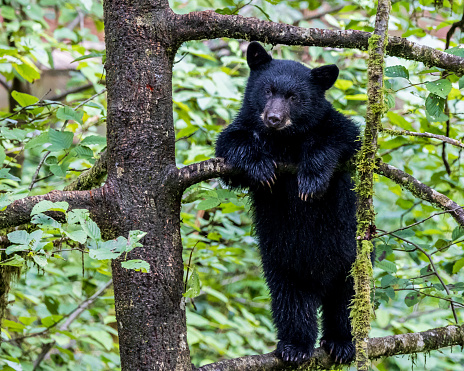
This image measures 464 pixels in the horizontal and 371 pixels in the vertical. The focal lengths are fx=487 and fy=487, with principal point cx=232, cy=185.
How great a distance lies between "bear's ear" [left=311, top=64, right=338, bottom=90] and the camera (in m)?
3.28

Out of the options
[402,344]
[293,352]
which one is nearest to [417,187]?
[402,344]

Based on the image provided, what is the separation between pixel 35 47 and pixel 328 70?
2231 mm

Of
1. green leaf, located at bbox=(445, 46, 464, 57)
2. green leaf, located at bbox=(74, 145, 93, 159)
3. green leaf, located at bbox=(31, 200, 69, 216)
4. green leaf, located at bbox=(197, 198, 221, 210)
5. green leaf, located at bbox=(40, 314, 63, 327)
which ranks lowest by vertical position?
green leaf, located at bbox=(40, 314, 63, 327)

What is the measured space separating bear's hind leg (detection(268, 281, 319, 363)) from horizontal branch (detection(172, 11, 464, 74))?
1636mm

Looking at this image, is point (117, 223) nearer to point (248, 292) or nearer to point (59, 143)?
point (59, 143)

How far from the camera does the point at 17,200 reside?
2.11 meters

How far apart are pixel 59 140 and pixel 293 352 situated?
70.8 inches

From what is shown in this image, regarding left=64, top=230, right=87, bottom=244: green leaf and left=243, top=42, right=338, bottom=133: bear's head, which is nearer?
left=64, top=230, right=87, bottom=244: green leaf

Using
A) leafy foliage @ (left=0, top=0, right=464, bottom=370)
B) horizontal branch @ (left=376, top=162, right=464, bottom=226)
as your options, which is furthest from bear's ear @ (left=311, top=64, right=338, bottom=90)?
A: horizontal branch @ (left=376, top=162, right=464, bottom=226)

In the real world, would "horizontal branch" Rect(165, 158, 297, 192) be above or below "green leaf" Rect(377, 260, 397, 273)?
above

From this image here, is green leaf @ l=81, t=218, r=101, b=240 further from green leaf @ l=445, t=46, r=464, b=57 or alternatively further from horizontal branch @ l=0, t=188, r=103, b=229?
green leaf @ l=445, t=46, r=464, b=57

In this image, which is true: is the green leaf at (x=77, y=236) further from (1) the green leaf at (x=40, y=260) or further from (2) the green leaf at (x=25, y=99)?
(2) the green leaf at (x=25, y=99)

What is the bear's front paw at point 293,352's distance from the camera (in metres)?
2.84

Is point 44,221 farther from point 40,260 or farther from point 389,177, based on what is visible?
point 389,177
